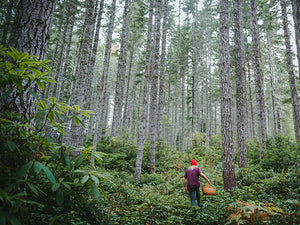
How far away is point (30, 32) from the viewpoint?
108 inches

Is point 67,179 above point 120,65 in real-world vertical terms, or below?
below

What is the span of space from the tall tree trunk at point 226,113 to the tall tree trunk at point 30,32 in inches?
257

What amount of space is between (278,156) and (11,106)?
482 inches

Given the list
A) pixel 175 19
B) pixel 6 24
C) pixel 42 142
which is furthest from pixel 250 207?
pixel 175 19

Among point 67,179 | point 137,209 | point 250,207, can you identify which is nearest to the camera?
point 67,179

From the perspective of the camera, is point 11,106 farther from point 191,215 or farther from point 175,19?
point 175,19

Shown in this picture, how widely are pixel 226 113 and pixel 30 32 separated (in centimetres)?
680

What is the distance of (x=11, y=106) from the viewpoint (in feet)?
8.24

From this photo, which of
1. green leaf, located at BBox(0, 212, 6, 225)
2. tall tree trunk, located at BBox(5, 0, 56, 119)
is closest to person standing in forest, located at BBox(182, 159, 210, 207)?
tall tree trunk, located at BBox(5, 0, 56, 119)

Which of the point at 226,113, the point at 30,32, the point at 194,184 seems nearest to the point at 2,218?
the point at 30,32

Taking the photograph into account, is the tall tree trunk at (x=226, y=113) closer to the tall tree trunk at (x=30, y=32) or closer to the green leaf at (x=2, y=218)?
A: the tall tree trunk at (x=30, y=32)

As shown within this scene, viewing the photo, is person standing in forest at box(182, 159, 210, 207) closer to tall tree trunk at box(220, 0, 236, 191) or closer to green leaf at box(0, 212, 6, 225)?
tall tree trunk at box(220, 0, 236, 191)

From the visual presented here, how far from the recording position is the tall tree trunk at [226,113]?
6723mm

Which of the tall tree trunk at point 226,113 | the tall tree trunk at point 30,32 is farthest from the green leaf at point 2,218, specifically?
the tall tree trunk at point 226,113
